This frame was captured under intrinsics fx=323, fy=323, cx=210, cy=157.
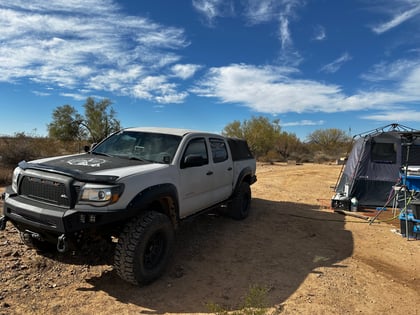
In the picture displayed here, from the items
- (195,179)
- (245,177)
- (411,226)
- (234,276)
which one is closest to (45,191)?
(195,179)

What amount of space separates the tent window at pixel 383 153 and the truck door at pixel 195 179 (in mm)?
6583

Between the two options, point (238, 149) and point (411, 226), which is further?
point (238, 149)

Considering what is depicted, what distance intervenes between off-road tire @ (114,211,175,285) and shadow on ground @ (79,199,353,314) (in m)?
0.21

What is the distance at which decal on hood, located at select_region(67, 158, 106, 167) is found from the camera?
163 inches

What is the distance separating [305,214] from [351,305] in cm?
A: 458

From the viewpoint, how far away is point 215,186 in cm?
589

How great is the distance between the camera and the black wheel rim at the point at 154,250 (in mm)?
4051

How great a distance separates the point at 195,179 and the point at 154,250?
1.36 metres

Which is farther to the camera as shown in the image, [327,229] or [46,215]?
[327,229]

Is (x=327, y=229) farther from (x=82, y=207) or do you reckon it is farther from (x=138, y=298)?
(x=82, y=207)

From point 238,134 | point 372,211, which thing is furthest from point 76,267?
point 238,134

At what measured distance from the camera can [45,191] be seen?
3.73 metres

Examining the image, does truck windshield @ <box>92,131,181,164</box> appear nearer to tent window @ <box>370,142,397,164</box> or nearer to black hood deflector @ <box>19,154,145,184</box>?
black hood deflector @ <box>19,154,145,184</box>

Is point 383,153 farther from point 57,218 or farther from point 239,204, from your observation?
point 57,218
